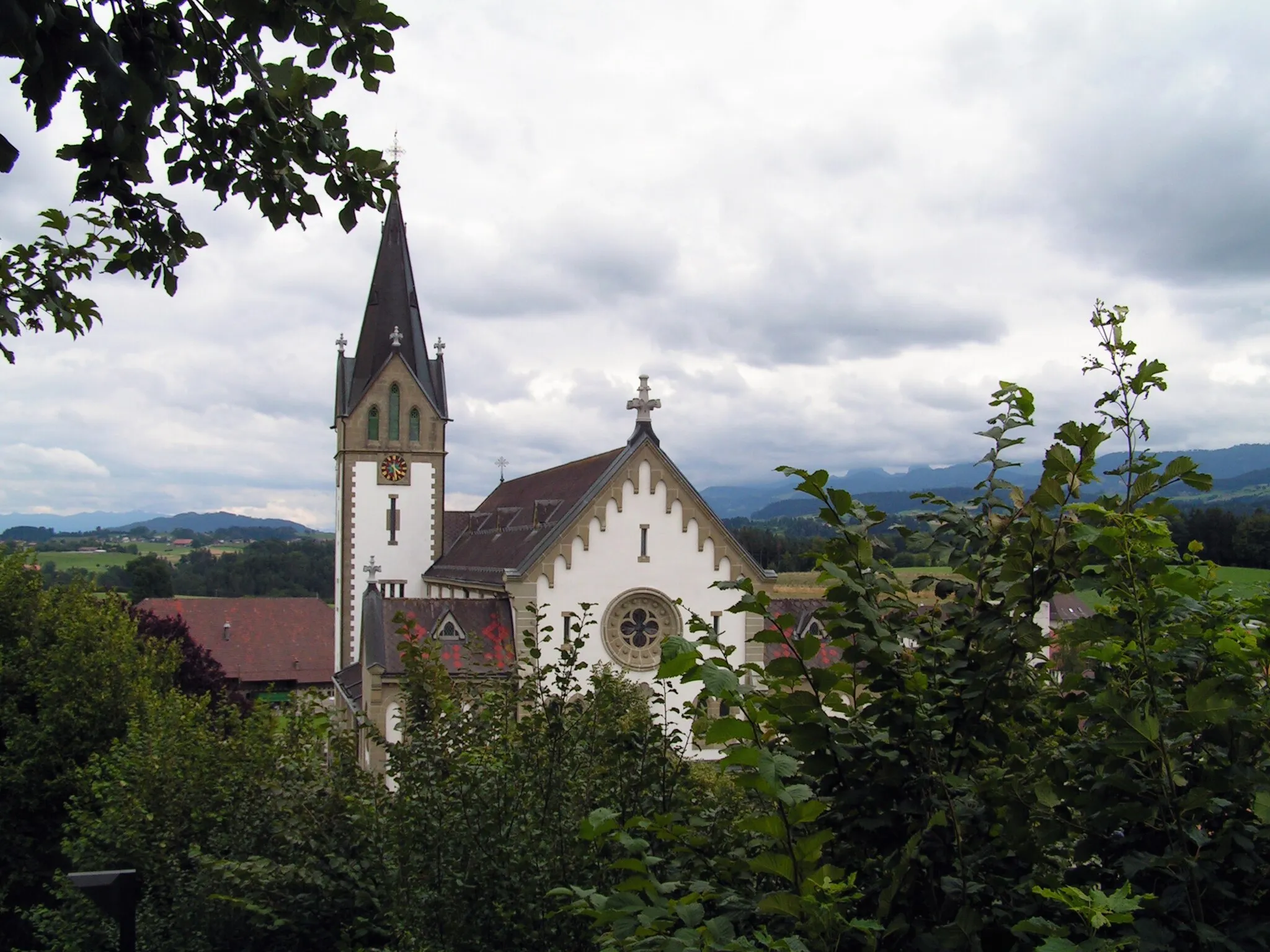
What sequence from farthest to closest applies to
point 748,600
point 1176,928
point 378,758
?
point 378,758
point 748,600
point 1176,928

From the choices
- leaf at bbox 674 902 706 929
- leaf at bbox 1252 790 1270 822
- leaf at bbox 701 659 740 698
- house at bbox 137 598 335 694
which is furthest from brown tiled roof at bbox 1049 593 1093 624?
house at bbox 137 598 335 694

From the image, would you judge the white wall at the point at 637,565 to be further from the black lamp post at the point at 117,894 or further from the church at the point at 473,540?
the black lamp post at the point at 117,894

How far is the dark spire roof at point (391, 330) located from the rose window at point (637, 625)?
14.9 metres

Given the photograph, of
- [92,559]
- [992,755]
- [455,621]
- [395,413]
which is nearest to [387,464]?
[395,413]

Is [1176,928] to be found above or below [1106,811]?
below

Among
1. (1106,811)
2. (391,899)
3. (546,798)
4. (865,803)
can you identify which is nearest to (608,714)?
(546,798)

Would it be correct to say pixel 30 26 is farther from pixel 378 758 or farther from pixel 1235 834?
pixel 378 758

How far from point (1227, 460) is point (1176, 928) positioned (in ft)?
702

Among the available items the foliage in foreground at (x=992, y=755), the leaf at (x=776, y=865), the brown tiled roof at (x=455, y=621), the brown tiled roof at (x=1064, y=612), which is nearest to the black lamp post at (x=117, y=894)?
the foliage in foreground at (x=992, y=755)

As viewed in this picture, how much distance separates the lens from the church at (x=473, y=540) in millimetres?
30484

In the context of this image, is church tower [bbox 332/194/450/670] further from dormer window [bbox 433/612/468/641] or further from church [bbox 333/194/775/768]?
dormer window [bbox 433/612/468/641]

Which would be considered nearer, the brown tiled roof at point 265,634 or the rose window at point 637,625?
the rose window at point 637,625

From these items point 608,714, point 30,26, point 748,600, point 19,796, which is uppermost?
point 30,26

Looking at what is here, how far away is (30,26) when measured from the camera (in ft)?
10.6
